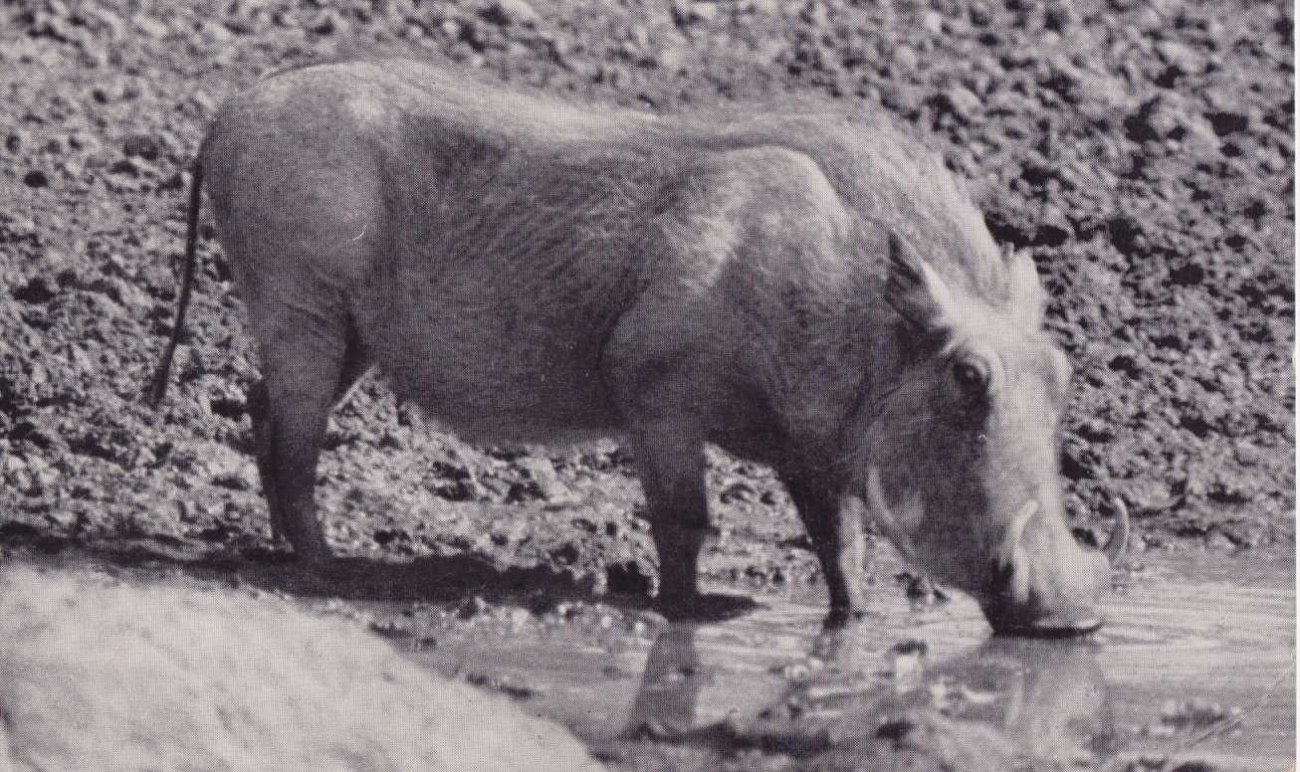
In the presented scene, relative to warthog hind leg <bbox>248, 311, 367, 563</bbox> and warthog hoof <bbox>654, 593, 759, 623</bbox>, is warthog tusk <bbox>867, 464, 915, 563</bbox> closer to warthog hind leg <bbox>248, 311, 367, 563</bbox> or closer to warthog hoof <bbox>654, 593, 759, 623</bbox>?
warthog hoof <bbox>654, 593, 759, 623</bbox>

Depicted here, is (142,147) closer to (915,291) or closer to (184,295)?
(184,295)

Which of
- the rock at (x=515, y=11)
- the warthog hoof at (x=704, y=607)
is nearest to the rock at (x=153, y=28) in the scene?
the rock at (x=515, y=11)

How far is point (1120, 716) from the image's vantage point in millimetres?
3955

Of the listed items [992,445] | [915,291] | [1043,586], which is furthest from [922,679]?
[915,291]

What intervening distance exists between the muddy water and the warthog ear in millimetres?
317

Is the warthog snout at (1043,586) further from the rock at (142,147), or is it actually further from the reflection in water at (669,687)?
the rock at (142,147)

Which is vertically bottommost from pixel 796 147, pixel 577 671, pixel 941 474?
pixel 577 671

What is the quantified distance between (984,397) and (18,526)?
1145mm

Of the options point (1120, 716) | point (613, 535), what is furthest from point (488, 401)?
point (1120, 716)

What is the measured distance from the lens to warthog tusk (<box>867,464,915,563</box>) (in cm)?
399

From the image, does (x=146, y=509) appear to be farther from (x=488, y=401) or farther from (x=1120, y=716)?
(x=1120, y=716)

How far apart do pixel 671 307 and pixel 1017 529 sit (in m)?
0.50

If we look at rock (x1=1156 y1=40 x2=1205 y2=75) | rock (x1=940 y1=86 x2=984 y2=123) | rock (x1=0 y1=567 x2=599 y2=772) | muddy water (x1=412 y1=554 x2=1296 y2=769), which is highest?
rock (x1=1156 y1=40 x2=1205 y2=75)

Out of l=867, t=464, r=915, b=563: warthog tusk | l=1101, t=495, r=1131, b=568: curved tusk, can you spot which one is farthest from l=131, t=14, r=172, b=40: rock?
l=1101, t=495, r=1131, b=568: curved tusk
